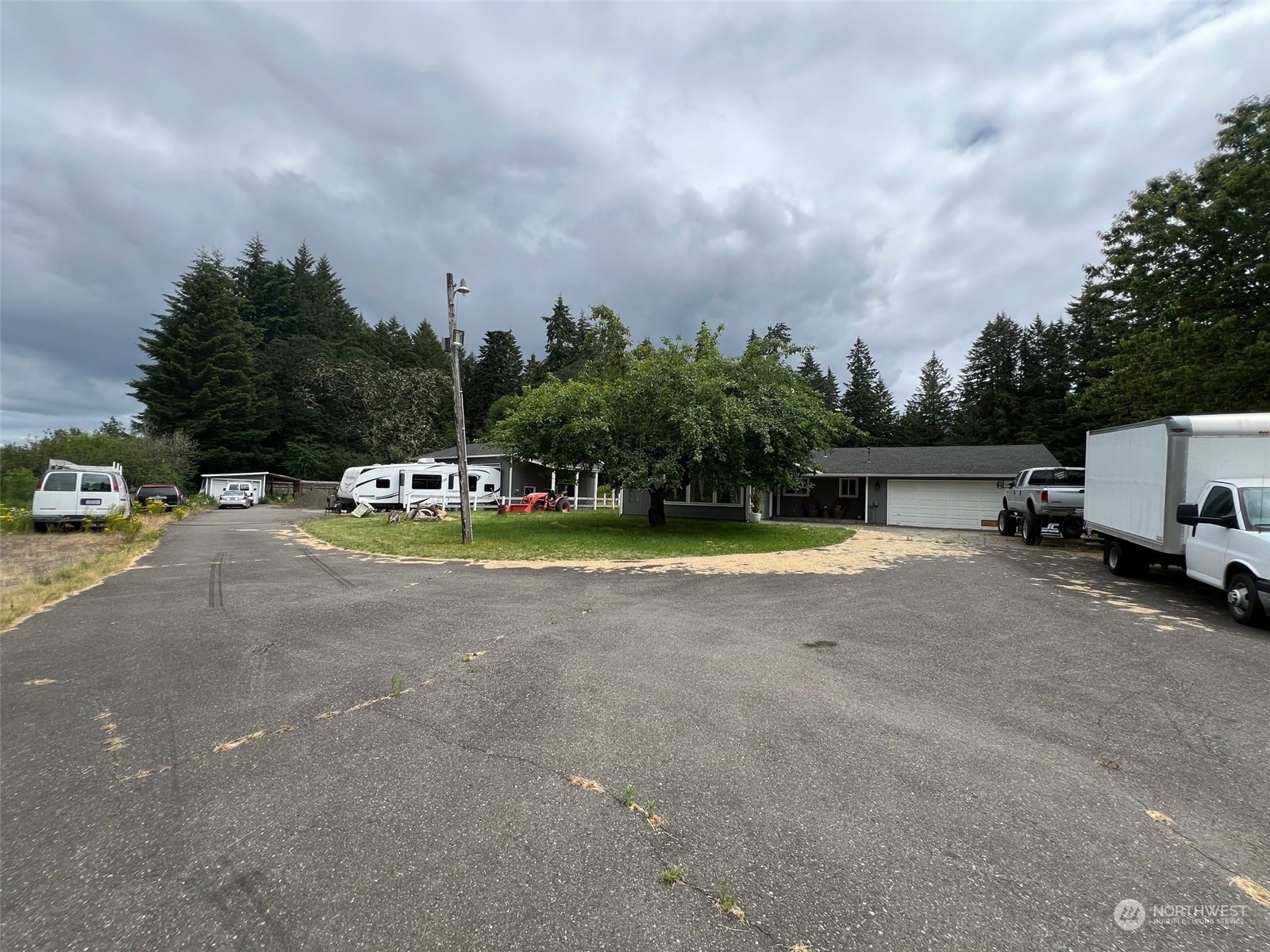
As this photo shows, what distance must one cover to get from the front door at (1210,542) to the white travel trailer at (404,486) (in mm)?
23580

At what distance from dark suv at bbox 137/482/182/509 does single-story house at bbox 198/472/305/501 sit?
967 centimetres

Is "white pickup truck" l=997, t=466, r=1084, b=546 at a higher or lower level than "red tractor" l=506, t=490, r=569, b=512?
higher

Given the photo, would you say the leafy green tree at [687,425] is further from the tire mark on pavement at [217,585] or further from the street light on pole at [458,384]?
the tire mark on pavement at [217,585]

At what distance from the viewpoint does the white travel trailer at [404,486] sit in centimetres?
2608

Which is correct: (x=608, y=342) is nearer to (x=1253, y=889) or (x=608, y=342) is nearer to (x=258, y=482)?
(x=258, y=482)

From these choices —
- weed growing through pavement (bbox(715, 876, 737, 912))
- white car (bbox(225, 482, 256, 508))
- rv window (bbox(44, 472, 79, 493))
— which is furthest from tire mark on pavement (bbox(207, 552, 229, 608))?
white car (bbox(225, 482, 256, 508))

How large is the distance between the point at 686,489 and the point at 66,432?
35.1 meters

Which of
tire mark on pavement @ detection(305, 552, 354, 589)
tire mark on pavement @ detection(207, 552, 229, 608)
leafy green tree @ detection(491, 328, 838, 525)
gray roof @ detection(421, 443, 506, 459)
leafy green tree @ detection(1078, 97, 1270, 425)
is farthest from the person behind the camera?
gray roof @ detection(421, 443, 506, 459)

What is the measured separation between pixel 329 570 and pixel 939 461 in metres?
23.8

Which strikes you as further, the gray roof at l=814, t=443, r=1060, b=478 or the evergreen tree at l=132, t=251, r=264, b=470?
the evergreen tree at l=132, t=251, r=264, b=470

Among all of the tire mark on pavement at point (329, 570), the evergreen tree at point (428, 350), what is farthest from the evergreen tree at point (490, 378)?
the tire mark on pavement at point (329, 570)

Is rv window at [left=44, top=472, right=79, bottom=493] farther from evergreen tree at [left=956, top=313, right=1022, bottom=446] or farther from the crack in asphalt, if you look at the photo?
evergreen tree at [left=956, top=313, right=1022, bottom=446]

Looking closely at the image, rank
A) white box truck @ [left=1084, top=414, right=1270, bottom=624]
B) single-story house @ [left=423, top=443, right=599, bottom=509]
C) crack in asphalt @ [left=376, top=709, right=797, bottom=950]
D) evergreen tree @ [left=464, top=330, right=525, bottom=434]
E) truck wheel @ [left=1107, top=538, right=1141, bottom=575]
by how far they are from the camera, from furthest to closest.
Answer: evergreen tree @ [left=464, top=330, right=525, bottom=434], single-story house @ [left=423, top=443, right=599, bottom=509], truck wheel @ [left=1107, top=538, right=1141, bottom=575], white box truck @ [left=1084, top=414, right=1270, bottom=624], crack in asphalt @ [left=376, top=709, right=797, bottom=950]

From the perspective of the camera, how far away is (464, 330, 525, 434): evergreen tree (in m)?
57.9
